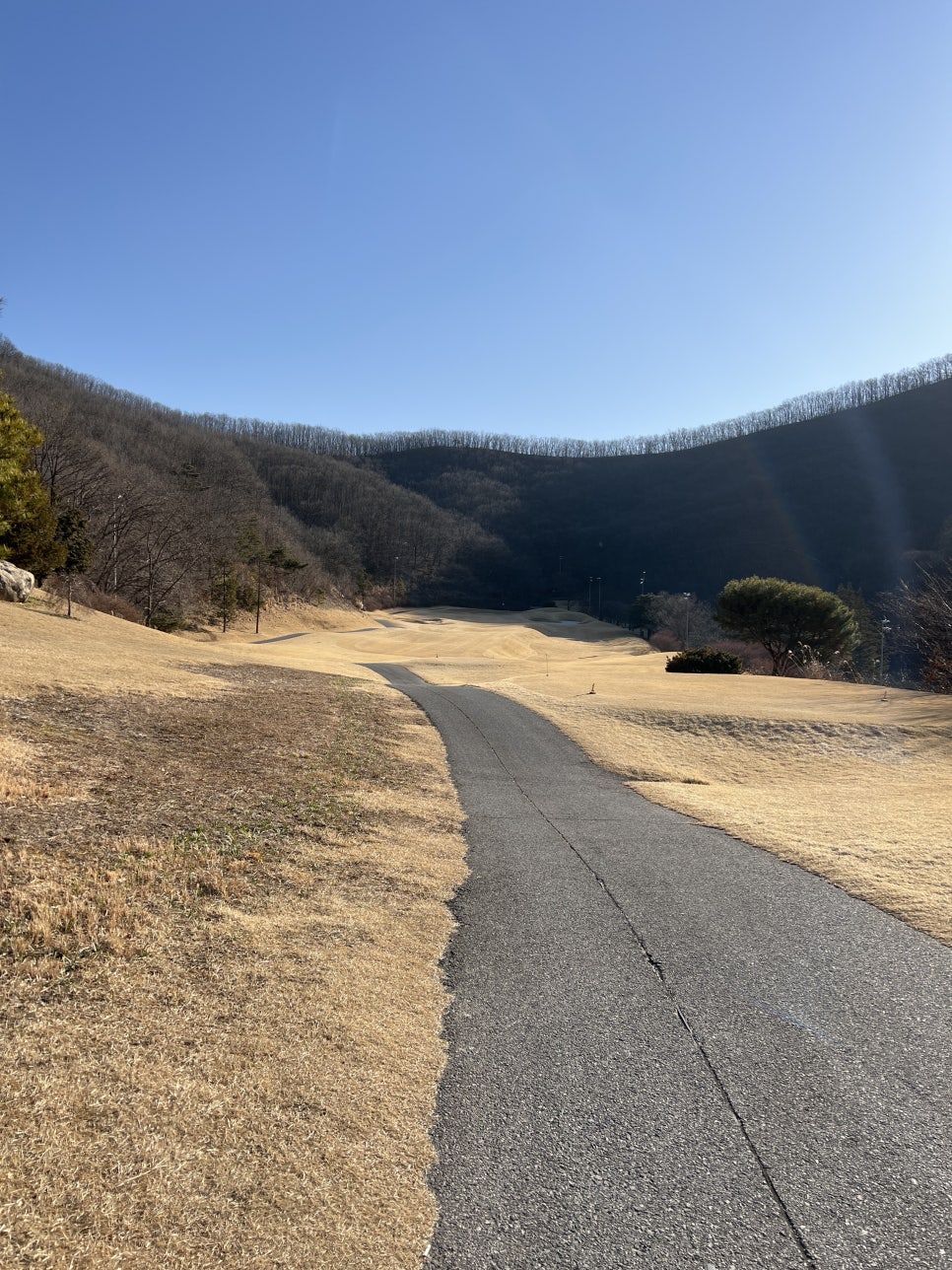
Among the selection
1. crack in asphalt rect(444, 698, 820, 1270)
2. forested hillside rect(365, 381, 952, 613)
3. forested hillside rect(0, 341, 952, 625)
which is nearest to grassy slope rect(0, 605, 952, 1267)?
crack in asphalt rect(444, 698, 820, 1270)

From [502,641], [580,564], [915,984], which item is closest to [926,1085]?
[915,984]

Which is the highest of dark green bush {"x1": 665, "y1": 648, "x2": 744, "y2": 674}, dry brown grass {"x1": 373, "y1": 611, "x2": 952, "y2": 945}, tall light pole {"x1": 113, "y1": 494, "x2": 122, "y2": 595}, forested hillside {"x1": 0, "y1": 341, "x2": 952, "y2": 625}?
forested hillside {"x1": 0, "y1": 341, "x2": 952, "y2": 625}

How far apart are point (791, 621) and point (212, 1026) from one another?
176 ft

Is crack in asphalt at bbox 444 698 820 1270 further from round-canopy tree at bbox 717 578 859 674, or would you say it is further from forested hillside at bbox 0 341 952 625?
forested hillside at bbox 0 341 952 625

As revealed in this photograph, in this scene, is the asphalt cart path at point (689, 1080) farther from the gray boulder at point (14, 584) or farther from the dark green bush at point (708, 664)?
the dark green bush at point (708, 664)

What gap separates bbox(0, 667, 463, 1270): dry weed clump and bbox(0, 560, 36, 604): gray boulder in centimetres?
2396

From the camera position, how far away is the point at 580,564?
Result: 15638cm

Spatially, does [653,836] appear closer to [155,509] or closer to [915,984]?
[915,984]

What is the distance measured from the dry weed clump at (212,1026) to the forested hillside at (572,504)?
76060 mm

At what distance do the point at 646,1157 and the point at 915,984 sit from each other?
342 centimetres

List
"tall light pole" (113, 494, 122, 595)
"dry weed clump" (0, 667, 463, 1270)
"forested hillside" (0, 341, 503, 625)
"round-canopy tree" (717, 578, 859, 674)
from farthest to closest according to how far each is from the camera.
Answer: "forested hillside" (0, 341, 503, 625)
"tall light pole" (113, 494, 122, 595)
"round-canopy tree" (717, 578, 859, 674)
"dry weed clump" (0, 667, 463, 1270)

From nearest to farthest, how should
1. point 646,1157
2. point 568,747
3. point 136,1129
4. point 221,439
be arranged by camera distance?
1. point 136,1129
2. point 646,1157
3. point 568,747
4. point 221,439

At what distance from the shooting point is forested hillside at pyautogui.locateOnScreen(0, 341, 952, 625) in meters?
115

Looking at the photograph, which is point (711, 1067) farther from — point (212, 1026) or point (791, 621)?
point (791, 621)
